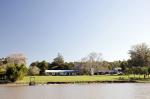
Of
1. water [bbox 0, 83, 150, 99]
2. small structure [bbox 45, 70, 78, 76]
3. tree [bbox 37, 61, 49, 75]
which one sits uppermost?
tree [bbox 37, 61, 49, 75]

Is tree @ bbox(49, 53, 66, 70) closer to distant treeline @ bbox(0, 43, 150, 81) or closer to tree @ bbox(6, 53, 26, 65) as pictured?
distant treeline @ bbox(0, 43, 150, 81)

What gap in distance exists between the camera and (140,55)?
97.5 meters

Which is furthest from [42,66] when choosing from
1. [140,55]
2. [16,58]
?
[140,55]

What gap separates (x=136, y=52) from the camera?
98.8 meters

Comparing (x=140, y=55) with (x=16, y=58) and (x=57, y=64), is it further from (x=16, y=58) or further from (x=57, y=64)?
(x=57, y=64)

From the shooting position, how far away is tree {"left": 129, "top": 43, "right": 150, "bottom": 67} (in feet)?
→ 318

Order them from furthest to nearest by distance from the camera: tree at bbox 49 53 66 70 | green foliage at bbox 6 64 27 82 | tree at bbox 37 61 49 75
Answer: tree at bbox 49 53 66 70
tree at bbox 37 61 49 75
green foliage at bbox 6 64 27 82

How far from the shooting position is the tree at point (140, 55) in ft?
318

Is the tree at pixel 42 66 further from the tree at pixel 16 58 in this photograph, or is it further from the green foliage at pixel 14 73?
the green foliage at pixel 14 73

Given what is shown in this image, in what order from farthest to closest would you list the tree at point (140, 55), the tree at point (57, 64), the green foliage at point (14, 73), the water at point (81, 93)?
the tree at point (57, 64)
the tree at point (140, 55)
the green foliage at point (14, 73)
the water at point (81, 93)

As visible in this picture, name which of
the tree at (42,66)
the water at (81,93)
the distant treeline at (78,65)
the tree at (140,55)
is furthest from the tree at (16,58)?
the water at (81,93)

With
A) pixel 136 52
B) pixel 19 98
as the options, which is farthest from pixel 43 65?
pixel 19 98

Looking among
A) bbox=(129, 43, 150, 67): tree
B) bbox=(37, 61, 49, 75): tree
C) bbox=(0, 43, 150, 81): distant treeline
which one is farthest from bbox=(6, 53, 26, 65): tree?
bbox=(129, 43, 150, 67): tree

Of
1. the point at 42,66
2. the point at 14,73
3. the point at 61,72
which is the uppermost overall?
the point at 42,66
